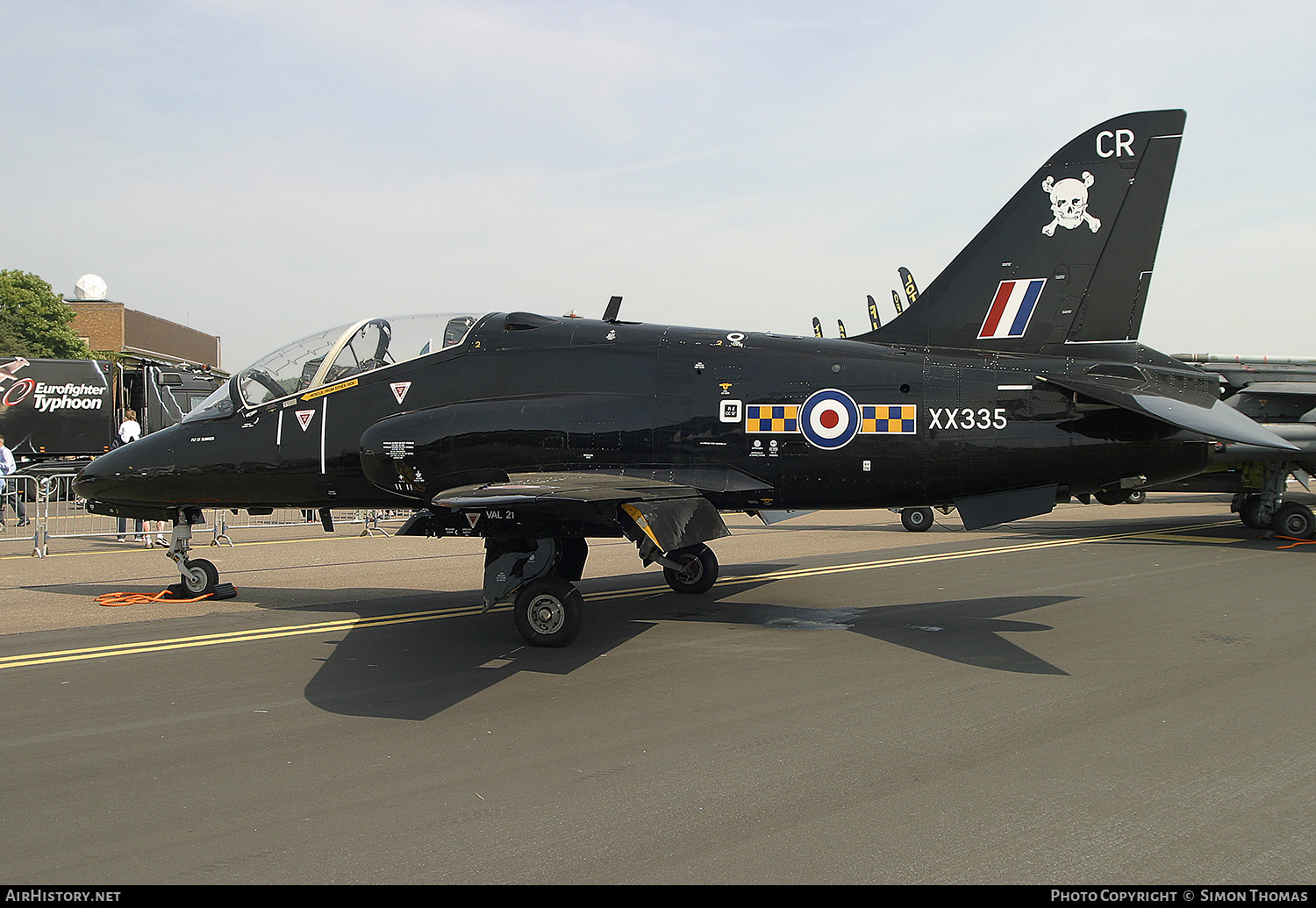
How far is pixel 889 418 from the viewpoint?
28.9ft

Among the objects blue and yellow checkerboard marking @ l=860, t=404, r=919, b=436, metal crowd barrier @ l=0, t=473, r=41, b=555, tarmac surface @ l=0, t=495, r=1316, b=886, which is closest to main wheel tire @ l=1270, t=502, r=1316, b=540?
tarmac surface @ l=0, t=495, r=1316, b=886

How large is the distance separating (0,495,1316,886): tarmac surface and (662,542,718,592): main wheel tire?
0.16m

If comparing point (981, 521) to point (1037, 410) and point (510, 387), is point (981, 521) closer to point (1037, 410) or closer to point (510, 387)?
point (1037, 410)

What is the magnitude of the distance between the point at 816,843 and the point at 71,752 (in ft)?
15.3

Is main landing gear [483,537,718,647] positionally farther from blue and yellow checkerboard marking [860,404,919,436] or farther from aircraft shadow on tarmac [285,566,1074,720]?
blue and yellow checkerboard marking [860,404,919,436]

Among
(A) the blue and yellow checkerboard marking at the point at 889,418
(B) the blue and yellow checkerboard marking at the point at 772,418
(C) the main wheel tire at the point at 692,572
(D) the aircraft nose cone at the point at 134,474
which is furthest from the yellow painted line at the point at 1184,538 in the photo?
(D) the aircraft nose cone at the point at 134,474

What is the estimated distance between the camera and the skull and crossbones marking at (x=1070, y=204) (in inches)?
357

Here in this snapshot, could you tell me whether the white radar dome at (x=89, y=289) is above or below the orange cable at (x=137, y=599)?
above

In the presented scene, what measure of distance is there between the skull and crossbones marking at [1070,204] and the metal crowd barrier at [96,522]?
12434 mm

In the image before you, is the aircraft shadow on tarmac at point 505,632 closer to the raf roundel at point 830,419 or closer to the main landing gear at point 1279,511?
the raf roundel at point 830,419

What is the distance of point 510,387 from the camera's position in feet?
30.6

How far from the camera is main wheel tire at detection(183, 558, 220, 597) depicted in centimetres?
1129

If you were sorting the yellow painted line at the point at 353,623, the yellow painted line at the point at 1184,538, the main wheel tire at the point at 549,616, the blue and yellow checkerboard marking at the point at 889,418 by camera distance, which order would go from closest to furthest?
the yellow painted line at the point at 353,623
the main wheel tire at the point at 549,616
the blue and yellow checkerboard marking at the point at 889,418
the yellow painted line at the point at 1184,538
